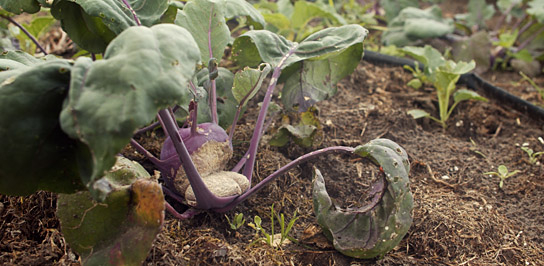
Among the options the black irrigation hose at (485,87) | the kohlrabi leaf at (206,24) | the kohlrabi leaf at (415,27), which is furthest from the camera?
the kohlrabi leaf at (415,27)

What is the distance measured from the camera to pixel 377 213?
3.76 ft

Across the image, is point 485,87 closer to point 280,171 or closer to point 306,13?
point 306,13

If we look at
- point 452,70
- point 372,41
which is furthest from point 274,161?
point 372,41

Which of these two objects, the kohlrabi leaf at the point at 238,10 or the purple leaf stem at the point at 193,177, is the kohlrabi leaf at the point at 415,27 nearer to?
the kohlrabi leaf at the point at 238,10

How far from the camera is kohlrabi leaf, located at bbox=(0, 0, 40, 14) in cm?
126

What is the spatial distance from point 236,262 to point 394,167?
18.5 inches

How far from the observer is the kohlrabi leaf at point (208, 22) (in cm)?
132

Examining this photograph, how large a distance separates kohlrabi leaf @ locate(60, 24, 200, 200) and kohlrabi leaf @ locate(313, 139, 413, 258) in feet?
1.79

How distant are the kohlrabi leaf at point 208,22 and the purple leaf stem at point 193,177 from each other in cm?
35

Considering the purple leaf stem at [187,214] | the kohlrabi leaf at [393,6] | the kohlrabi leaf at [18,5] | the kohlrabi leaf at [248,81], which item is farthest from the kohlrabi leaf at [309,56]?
the kohlrabi leaf at [393,6]

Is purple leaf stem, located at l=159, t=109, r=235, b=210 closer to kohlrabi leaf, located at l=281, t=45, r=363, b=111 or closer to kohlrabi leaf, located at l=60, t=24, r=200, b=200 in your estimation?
kohlrabi leaf, located at l=60, t=24, r=200, b=200

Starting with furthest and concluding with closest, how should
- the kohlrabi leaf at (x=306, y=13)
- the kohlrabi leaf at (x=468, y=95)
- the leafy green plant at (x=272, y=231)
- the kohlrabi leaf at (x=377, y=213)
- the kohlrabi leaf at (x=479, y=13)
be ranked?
the kohlrabi leaf at (x=479, y=13), the kohlrabi leaf at (x=306, y=13), the kohlrabi leaf at (x=468, y=95), the leafy green plant at (x=272, y=231), the kohlrabi leaf at (x=377, y=213)

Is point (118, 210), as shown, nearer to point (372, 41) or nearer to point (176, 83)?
point (176, 83)

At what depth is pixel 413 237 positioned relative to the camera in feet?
4.27
